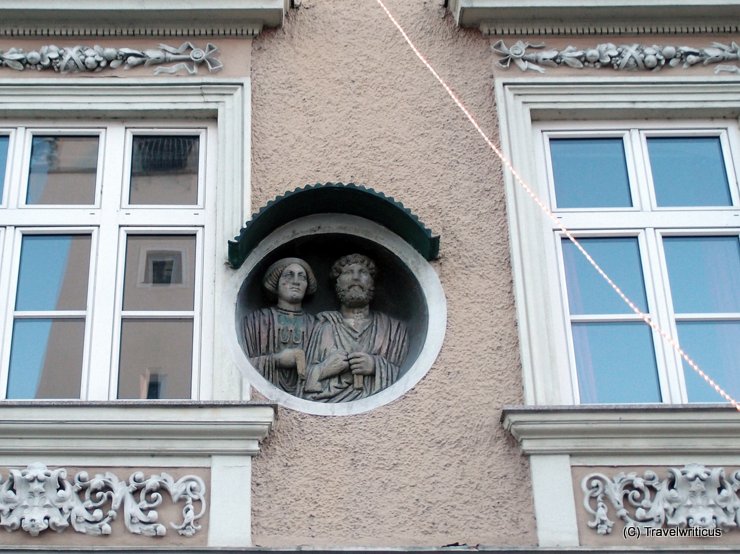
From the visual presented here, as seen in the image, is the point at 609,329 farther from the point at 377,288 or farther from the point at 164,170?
the point at 164,170

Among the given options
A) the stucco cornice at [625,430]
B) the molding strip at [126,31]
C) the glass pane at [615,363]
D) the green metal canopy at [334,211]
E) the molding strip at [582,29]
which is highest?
the molding strip at [126,31]

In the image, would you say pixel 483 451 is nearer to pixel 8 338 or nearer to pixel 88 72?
pixel 8 338

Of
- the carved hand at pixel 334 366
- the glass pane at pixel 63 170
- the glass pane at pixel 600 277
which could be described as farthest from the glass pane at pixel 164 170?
the glass pane at pixel 600 277

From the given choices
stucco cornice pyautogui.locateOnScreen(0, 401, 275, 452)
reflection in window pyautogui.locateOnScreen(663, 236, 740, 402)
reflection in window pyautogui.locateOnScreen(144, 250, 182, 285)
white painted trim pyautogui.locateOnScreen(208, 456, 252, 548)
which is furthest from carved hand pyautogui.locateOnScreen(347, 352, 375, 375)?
reflection in window pyautogui.locateOnScreen(663, 236, 740, 402)

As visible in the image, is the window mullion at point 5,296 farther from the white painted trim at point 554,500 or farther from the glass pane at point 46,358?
the white painted trim at point 554,500

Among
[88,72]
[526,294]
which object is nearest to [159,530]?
[526,294]

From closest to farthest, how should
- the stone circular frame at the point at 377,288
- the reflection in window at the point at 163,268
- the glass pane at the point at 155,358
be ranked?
the stone circular frame at the point at 377,288 < the glass pane at the point at 155,358 < the reflection in window at the point at 163,268

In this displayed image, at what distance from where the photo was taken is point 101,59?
848 centimetres

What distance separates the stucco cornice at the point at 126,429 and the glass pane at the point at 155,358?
403mm

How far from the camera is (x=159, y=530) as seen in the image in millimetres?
6938

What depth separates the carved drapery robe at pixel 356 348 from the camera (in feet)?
25.3

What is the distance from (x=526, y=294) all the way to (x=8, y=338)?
268cm

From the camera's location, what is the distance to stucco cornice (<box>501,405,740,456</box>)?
23.5 ft

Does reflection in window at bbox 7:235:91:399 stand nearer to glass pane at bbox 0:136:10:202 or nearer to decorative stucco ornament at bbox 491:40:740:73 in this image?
glass pane at bbox 0:136:10:202
